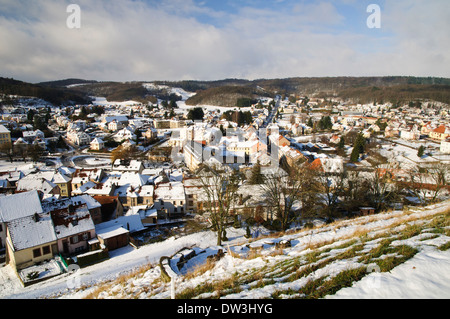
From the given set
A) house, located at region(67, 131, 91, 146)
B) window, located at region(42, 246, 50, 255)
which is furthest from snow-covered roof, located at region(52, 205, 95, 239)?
house, located at region(67, 131, 91, 146)

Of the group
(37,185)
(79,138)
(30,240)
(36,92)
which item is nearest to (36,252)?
(30,240)

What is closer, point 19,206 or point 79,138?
point 19,206

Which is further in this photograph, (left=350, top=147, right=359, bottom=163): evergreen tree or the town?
(left=350, top=147, right=359, bottom=163): evergreen tree

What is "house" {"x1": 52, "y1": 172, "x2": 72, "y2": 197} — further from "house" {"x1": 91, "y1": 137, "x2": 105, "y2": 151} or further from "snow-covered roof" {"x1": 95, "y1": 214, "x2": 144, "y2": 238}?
"house" {"x1": 91, "y1": 137, "x2": 105, "y2": 151}

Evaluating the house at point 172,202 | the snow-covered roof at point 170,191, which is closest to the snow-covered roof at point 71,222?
the house at point 172,202

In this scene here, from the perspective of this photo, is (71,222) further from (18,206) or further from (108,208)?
(108,208)
